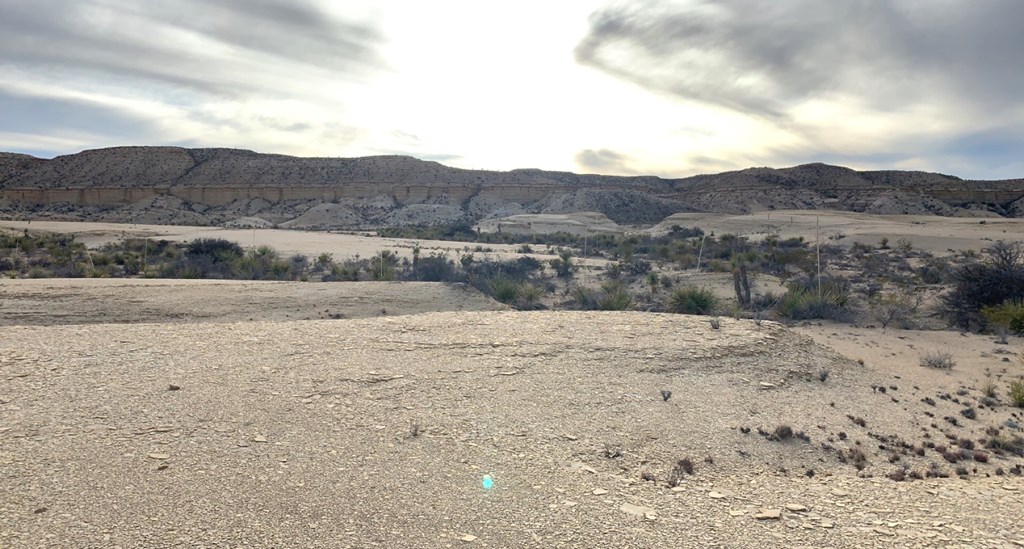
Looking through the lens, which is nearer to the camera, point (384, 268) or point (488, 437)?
point (488, 437)

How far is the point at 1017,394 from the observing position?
10.6 metres

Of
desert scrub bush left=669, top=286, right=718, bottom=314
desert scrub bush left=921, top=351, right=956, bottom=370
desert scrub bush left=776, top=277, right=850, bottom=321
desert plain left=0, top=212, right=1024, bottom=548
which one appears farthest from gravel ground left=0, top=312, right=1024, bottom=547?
desert scrub bush left=776, top=277, right=850, bottom=321

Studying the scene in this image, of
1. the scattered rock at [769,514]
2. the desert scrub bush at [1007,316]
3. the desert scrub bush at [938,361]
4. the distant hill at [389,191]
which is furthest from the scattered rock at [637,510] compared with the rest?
the distant hill at [389,191]

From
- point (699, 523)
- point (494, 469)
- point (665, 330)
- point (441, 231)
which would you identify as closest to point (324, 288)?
point (665, 330)

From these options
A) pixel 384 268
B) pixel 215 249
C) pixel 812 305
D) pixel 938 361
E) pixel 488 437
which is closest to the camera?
pixel 488 437

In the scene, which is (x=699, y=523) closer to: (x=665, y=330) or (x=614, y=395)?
(x=614, y=395)

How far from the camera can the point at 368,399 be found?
8.26 m

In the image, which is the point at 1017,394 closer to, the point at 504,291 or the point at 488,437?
the point at 488,437

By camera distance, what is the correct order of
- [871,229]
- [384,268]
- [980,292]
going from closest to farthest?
[980,292], [384,268], [871,229]

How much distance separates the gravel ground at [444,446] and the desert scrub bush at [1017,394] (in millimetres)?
742

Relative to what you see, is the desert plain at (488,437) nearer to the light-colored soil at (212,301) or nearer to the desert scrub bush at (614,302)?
the light-colored soil at (212,301)

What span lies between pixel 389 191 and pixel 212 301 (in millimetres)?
69274

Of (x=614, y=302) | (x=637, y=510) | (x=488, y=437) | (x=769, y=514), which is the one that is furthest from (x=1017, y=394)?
(x=614, y=302)

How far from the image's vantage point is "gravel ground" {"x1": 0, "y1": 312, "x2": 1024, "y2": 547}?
5523 millimetres
